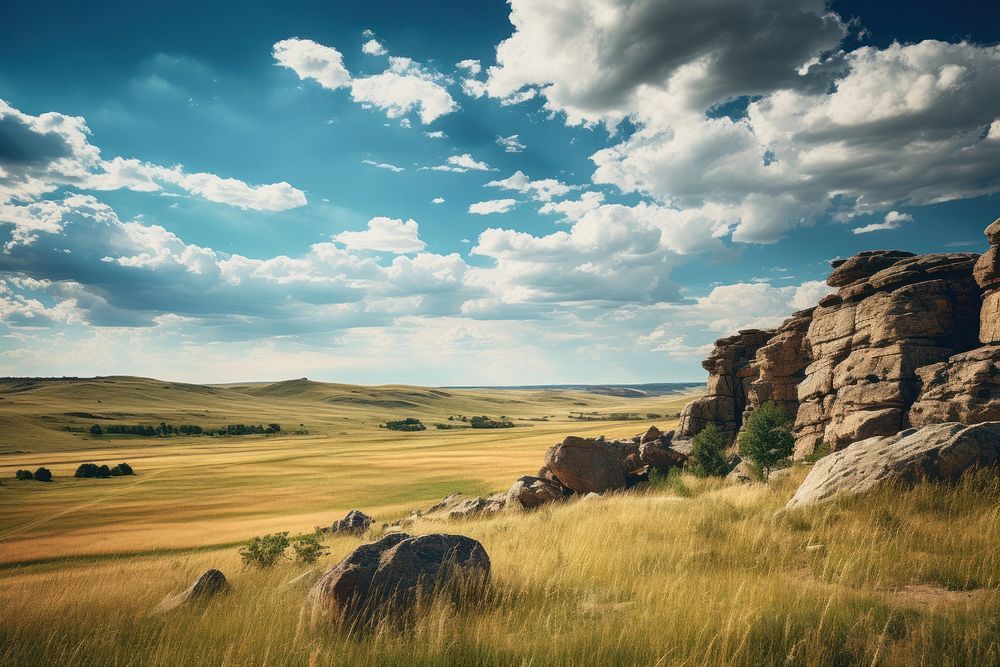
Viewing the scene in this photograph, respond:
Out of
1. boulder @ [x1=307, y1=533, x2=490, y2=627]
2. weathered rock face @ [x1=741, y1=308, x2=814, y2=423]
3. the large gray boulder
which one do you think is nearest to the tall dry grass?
boulder @ [x1=307, y1=533, x2=490, y2=627]

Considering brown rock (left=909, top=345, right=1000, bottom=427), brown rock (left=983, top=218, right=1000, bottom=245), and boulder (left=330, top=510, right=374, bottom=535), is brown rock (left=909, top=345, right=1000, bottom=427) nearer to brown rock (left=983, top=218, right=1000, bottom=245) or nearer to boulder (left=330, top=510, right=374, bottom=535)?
brown rock (left=983, top=218, right=1000, bottom=245)

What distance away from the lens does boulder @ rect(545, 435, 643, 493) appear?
30.3m

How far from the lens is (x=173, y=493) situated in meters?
51.3

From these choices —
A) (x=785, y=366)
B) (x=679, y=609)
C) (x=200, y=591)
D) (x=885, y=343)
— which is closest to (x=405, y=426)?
(x=785, y=366)

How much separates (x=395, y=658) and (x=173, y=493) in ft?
188

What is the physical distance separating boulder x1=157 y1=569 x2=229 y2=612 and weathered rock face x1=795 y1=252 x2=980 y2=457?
30598 millimetres

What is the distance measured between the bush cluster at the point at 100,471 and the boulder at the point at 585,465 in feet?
195

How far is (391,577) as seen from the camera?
735 cm

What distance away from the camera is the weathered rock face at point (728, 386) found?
159 feet

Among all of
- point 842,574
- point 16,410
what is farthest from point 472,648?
point 16,410

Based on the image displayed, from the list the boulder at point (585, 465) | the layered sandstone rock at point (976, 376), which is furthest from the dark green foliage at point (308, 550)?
the layered sandstone rock at point (976, 376)

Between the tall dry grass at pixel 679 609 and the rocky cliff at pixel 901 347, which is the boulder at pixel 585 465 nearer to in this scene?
the rocky cliff at pixel 901 347

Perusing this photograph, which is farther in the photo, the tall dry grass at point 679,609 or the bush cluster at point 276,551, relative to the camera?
the bush cluster at point 276,551

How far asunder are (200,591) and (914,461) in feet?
48.1
